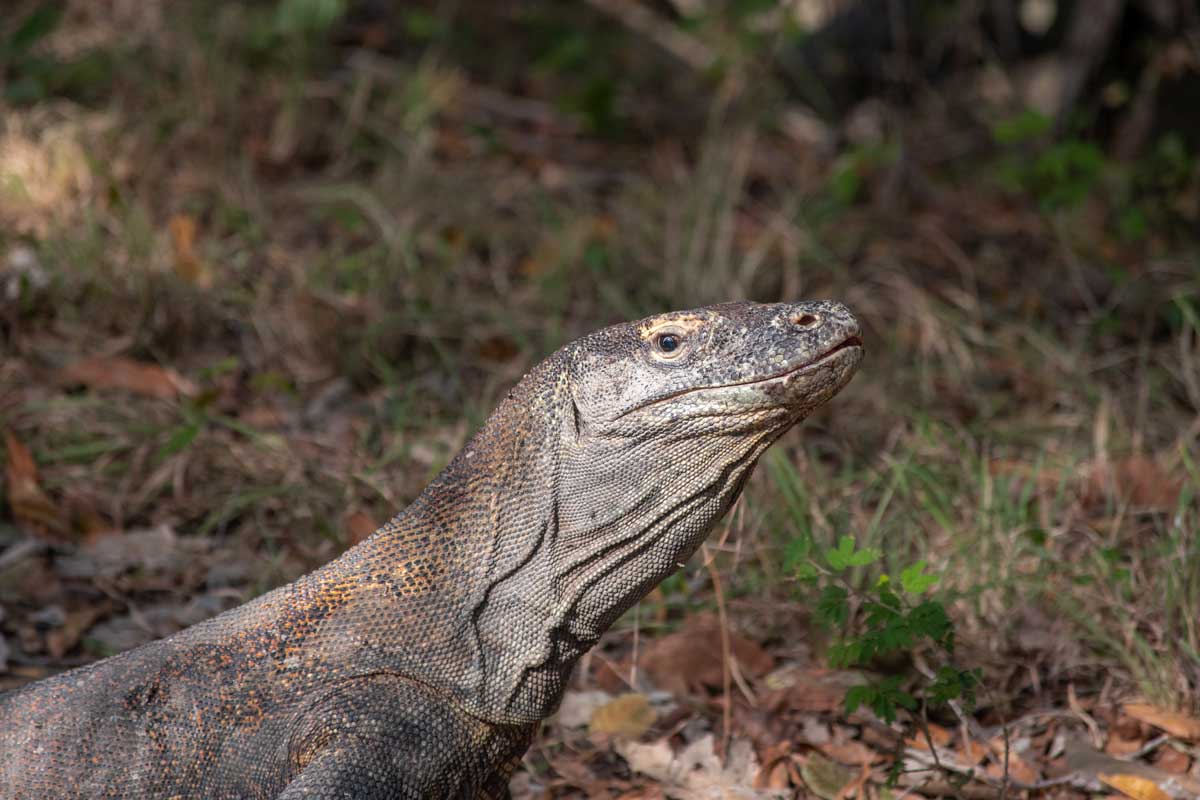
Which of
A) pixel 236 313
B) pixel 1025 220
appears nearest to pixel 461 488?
pixel 236 313

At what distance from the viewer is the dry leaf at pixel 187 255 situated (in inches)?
253

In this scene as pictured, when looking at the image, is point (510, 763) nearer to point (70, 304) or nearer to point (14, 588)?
point (14, 588)

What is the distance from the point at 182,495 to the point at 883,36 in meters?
6.45

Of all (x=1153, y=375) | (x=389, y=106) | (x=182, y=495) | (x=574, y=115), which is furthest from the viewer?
(x=574, y=115)

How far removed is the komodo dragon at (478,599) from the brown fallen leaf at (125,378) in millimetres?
2675

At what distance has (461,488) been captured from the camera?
3166 millimetres

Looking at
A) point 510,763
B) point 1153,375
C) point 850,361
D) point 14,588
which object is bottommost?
point 14,588

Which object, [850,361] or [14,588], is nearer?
[850,361]

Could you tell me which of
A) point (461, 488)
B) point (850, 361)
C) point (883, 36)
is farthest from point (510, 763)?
point (883, 36)

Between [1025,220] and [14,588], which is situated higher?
[1025,220]

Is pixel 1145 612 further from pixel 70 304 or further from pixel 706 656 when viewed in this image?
pixel 70 304

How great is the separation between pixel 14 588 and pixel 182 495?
72 cm

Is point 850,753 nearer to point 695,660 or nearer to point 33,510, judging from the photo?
point 695,660

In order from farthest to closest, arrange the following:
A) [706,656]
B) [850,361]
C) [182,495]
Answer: [182,495], [706,656], [850,361]
